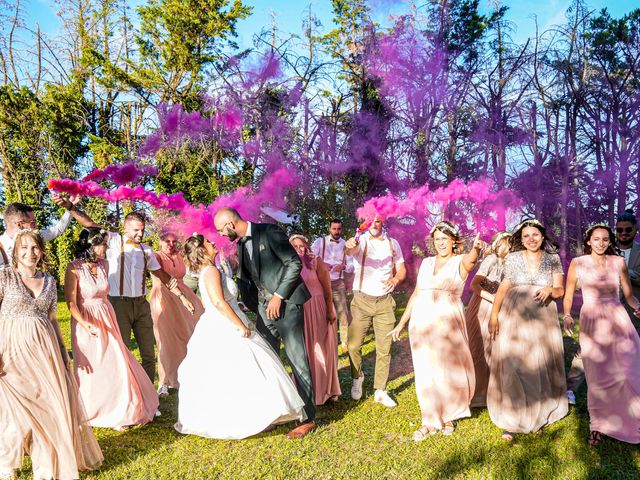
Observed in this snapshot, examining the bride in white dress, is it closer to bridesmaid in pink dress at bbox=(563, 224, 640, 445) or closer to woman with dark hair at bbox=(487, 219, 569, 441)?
woman with dark hair at bbox=(487, 219, 569, 441)

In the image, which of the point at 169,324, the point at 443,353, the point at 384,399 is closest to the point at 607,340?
the point at 443,353

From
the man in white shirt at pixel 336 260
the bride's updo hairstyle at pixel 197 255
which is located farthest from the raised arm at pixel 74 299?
the man in white shirt at pixel 336 260

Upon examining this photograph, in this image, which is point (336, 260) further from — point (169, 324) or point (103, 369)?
point (103, 369)

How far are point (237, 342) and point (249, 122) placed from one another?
36.7ft

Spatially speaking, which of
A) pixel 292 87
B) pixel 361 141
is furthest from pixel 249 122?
pixel 361 141

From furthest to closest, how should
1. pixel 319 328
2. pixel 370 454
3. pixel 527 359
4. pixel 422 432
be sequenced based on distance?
pixel 319 328, pixel 527 359, pixel 422 432, pixel 370 454

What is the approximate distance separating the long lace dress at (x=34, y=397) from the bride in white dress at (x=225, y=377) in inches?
37.7

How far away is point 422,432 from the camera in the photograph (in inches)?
185

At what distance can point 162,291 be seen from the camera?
6930 mm

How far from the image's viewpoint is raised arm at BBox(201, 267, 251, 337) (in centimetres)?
470

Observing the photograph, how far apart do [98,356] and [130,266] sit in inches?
50.2

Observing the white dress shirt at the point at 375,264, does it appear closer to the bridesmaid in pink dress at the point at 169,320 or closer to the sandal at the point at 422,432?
the sandal at the point at 422,432

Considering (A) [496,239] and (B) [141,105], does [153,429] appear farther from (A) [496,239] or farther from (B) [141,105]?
(B) [141,105]

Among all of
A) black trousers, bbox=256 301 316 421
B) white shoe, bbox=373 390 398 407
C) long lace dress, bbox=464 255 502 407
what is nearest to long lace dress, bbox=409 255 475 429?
long lace dress, bbox=464 255 502 407
